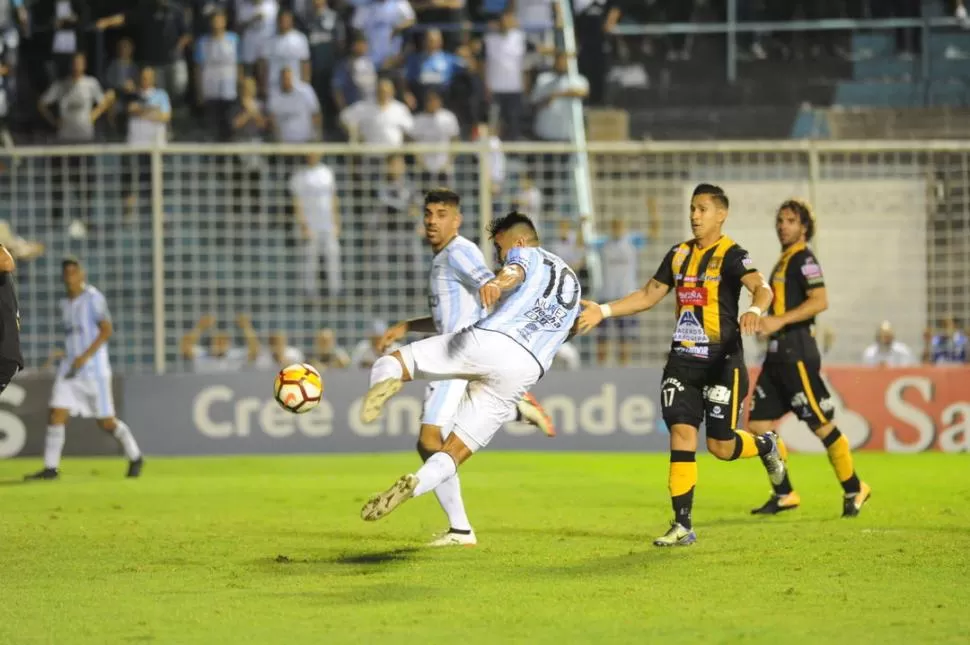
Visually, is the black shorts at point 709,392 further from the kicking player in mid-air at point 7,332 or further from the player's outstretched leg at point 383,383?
the kicking player in mid-air at point 7,332

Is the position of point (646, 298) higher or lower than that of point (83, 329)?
higher

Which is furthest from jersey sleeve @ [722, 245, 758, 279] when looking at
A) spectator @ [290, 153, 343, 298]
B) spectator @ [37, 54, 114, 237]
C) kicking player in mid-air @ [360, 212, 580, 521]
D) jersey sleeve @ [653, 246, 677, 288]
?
spectator @ [37, 54, 114, 237]

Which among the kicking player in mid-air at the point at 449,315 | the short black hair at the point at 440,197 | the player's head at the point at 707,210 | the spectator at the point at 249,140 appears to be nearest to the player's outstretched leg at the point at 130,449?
the spectator at the point at 249,140

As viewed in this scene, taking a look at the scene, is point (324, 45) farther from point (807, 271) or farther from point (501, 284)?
point (501, 284)

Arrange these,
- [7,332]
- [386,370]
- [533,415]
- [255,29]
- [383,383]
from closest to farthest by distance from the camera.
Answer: [383,383] → [386,370] → [533,415] → [7,332] → [255,29]

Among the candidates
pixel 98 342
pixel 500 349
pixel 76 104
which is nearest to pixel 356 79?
pixel 76 104

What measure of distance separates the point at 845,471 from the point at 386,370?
4353 mm

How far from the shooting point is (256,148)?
18.7m

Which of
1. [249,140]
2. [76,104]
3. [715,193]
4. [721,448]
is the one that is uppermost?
[76,104]

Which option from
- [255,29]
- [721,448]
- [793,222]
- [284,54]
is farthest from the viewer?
[255,29]

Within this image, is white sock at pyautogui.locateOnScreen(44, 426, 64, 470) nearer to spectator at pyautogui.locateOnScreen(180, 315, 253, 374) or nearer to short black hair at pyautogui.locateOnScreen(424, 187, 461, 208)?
spectator at pyautogui.locateOnScreen(180, 315, 253, 374)

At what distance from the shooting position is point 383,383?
888 cm

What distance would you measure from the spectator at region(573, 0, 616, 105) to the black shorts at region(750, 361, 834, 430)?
12.6 m

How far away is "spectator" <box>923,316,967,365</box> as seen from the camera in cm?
1888
